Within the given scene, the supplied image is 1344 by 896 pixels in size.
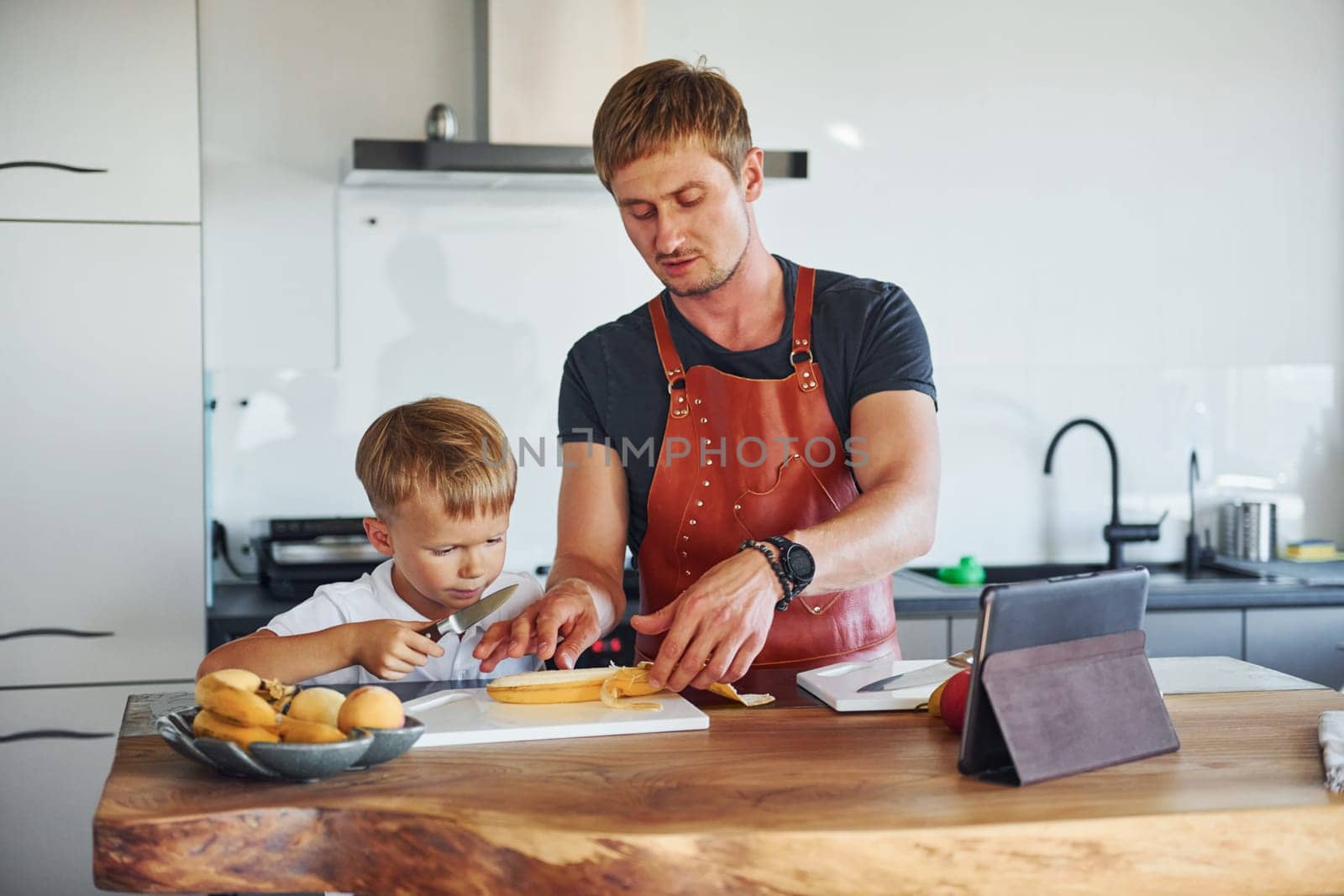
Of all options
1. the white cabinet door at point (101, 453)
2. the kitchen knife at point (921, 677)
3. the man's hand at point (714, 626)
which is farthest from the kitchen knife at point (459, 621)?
the white cabinet door at point (101, 453)

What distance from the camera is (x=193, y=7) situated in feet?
9.09

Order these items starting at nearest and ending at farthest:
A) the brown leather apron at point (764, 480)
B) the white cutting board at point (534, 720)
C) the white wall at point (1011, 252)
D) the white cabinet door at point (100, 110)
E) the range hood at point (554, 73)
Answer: the white cutting board at point (534, 720), the brown leather apron at point (764, 480), the white cabinet door at point (100, 110), the range hood at point (554, 73), the white wall at point (1011, 252)

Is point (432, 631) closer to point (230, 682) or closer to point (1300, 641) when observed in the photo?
point (230, 682)

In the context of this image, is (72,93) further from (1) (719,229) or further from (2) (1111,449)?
(2) (1111,449)

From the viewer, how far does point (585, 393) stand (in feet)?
6.55

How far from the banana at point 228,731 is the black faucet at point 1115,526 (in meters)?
2.64

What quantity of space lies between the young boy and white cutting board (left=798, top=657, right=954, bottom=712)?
0.43 metres

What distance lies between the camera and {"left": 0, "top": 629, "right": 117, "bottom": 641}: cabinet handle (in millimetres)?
2744

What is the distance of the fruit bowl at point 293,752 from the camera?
1.08 metres

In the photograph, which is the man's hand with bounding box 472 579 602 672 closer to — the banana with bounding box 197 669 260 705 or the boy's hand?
the boy's hand

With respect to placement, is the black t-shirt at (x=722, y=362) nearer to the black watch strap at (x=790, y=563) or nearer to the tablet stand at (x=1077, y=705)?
the black watch strap at (x=790, y=563)

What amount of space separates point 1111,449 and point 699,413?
73.4 inches

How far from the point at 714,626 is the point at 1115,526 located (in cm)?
228

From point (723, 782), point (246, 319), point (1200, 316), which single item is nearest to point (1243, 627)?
point (1200, 316)
